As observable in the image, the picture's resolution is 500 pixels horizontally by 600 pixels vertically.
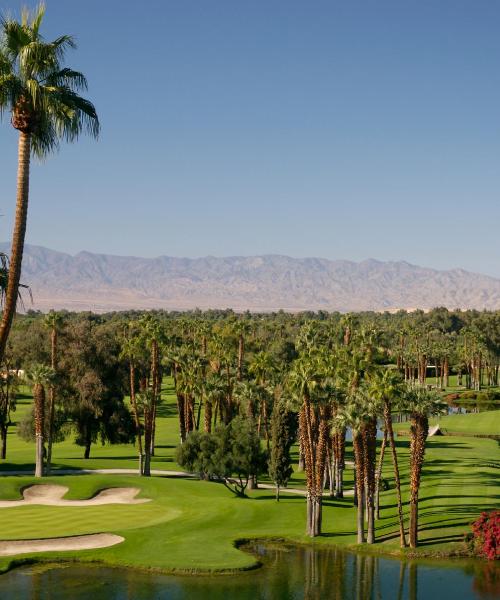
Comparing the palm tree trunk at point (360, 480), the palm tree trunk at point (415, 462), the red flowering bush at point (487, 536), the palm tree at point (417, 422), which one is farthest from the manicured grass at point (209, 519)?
the palm tree at point (417, 422)

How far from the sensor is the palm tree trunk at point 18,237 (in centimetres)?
2094

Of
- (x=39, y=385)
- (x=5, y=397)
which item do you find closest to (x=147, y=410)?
(x=39, y=385)

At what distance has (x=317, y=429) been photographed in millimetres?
63719

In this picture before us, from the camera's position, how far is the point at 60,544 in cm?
5322

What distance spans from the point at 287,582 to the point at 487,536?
1382 centimetres

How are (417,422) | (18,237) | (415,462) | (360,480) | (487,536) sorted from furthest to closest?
(360,480) → (415,462) → (417,422) → (487,536) → (18,237)

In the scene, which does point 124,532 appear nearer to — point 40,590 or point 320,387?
point 40,590

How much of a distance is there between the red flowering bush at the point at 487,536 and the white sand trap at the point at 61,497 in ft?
90.6

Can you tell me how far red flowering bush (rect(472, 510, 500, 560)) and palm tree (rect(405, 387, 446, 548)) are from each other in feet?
12.8

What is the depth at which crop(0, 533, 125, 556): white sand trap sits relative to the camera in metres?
51.8

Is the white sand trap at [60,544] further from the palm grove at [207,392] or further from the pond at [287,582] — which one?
the palm grove at [207,392]

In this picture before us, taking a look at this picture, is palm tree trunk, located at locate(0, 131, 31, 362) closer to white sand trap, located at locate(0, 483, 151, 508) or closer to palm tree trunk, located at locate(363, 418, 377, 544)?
palm tree trunk, located at locate(363, 418, 377, 544)

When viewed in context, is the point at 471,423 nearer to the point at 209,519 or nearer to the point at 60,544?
the point at 209,519

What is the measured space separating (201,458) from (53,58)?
54431 millimetres
